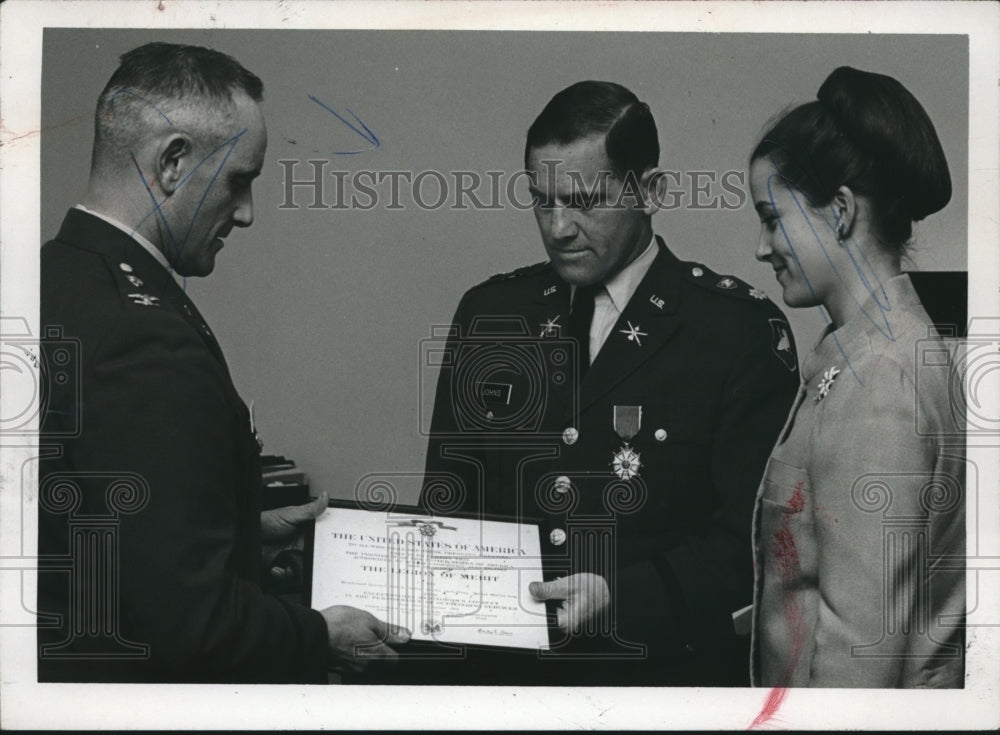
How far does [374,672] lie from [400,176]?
49.2 inches

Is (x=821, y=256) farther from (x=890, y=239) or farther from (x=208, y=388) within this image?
(x=208, y=388)

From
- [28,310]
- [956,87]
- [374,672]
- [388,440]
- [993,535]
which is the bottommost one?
[374,672]

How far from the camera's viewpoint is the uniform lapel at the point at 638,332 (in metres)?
2.96

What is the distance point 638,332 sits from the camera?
2.98 metres

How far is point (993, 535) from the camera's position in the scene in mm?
3012

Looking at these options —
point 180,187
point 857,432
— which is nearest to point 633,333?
point 857,432

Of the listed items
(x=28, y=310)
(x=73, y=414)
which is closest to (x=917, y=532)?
(x=73, y=414)

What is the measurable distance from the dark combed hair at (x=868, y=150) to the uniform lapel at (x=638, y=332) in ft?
1.28

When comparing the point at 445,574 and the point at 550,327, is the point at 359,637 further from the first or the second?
the point at 550,327

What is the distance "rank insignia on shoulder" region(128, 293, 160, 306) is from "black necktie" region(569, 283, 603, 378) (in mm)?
1015

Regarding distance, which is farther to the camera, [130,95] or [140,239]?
[130,95]

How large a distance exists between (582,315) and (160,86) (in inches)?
46.8

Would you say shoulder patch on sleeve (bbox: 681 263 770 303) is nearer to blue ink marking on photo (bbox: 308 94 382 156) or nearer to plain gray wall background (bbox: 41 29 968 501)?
plain gray wall background (bbox: 41 29 968 501)

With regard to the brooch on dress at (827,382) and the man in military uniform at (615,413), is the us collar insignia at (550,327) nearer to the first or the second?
the man in military uniform at (615,413)
